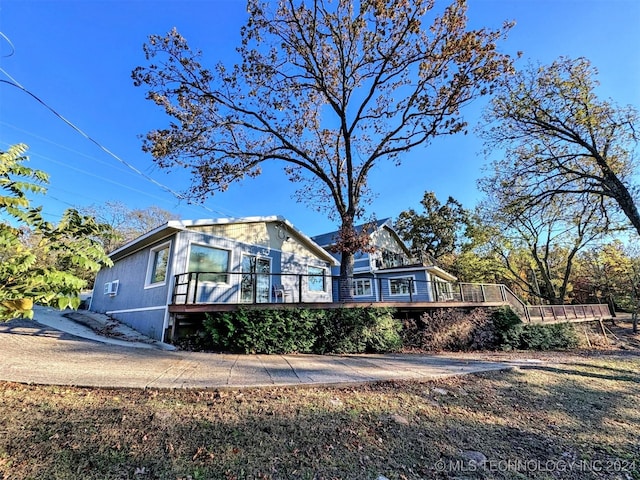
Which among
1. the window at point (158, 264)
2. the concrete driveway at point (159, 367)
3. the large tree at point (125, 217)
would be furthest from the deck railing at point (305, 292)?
the large tree at point (125, 217)

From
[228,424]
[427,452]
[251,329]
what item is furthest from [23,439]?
[251,329]

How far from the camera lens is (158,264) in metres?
9.63

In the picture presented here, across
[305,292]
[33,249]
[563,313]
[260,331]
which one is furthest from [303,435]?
[563,313]

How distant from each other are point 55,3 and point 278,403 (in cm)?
1143

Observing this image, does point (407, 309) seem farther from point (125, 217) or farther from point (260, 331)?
point (125, 217)

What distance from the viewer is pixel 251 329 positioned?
24.3 feet

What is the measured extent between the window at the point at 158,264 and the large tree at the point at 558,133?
12999 mm

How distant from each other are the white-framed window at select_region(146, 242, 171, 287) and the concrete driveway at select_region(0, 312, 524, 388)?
2.15 meters

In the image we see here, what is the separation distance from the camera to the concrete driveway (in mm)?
4125

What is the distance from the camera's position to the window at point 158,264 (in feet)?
30.2

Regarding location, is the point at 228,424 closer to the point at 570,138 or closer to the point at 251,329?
the point at 251,329

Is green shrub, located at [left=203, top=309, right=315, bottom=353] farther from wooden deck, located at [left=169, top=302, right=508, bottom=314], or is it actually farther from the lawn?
the lawn

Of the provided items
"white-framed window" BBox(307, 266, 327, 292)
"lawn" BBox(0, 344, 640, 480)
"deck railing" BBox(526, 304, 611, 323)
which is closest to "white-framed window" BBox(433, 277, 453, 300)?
"deck railing" BBox(526, 304, 611, 323)

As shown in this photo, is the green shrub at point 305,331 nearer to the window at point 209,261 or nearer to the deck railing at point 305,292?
the deck railing at point 305,292
